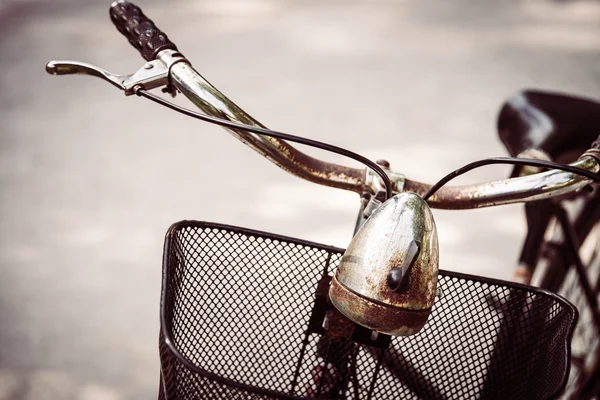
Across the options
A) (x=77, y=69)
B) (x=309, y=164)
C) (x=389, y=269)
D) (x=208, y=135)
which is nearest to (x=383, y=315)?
(x=389, y=269)

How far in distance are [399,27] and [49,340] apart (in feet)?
5.65

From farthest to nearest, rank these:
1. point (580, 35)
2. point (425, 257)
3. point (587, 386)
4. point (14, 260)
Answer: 1. point (580, 35)
2. point (14, 260)
3. point (587, 386)
4. point (425, 257)

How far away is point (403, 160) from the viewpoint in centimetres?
190

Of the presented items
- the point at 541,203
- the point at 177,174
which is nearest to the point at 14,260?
the point at 177,174

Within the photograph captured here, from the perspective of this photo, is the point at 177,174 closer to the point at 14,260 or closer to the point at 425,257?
the point at 14,260

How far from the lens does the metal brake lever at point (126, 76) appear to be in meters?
0.44

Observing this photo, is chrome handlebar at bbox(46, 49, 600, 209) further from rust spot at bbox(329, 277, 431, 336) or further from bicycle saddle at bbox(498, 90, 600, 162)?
bicycle saddle at bbox(498, 90, 600, 162)

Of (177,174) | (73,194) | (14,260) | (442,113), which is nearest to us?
(14,260)

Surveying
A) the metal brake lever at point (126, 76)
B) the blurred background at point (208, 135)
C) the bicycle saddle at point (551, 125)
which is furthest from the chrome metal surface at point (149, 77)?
the blurred background at point (208, 135)

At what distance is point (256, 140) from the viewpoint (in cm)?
47

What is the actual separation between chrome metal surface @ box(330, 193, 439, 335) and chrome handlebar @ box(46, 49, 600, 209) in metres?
0.09

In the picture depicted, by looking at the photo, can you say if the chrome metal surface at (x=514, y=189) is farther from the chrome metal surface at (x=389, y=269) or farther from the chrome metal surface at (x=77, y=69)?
the chrome metal surface at (x=77, y=69)

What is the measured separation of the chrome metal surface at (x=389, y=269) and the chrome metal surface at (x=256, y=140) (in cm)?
11

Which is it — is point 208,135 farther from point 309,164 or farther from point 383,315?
point 383,315
